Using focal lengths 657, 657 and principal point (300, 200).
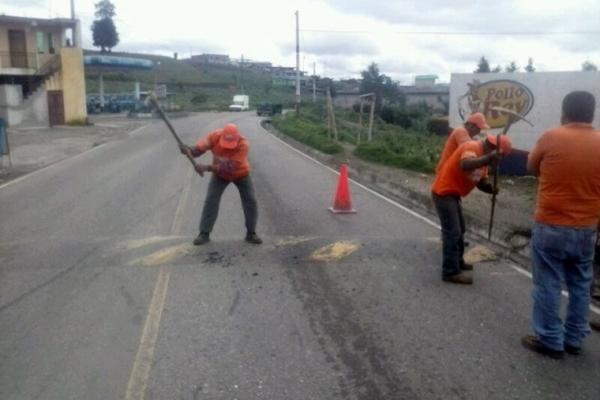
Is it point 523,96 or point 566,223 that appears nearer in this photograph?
point 566,223

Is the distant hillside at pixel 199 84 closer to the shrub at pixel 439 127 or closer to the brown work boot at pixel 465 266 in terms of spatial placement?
the shrub at pixel 439 127

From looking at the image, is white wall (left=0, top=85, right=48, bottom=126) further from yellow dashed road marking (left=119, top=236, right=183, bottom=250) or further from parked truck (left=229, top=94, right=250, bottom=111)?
parked truck (left=229, top=94, right=250, bottom=111)

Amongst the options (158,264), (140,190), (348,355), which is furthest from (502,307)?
(140,190)

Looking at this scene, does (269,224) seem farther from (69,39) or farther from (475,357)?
(69,39)

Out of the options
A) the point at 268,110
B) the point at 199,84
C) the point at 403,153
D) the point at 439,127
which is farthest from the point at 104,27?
the point at 403,153

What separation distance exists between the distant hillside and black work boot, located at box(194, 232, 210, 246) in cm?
7288

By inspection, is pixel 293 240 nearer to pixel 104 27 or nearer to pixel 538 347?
pixel 538 347

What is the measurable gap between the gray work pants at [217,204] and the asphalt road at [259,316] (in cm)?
26

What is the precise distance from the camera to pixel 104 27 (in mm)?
111188

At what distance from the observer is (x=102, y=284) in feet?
21.7

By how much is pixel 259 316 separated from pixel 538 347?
2.25m

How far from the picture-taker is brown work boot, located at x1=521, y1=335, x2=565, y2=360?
15.8 ft

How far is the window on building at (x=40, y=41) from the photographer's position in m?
42.5

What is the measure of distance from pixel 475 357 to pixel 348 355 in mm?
926
